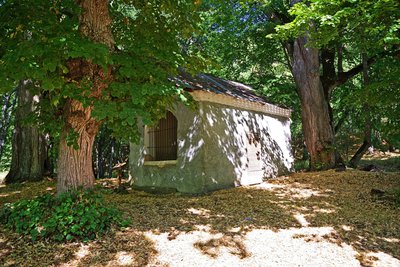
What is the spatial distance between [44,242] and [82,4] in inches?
146

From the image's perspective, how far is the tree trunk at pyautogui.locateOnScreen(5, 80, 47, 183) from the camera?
973 cm

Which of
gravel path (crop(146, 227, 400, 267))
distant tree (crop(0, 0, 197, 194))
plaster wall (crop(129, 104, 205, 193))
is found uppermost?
distant tree (crop(0, 0, 197, 194))

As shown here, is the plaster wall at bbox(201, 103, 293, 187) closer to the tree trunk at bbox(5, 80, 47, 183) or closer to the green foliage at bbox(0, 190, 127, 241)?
the green foliage at bbox(0, 190, 127, 241)

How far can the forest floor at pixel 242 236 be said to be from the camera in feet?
11.2

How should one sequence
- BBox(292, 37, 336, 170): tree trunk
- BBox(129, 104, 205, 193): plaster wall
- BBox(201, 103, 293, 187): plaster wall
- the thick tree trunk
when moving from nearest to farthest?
the thick tree trunk → BBox(129, 104, 205, 193): plaster wall → BBox(201, 103, 293, 187): plaster wall → BBox(292, 37, 336, 170): tree trunk

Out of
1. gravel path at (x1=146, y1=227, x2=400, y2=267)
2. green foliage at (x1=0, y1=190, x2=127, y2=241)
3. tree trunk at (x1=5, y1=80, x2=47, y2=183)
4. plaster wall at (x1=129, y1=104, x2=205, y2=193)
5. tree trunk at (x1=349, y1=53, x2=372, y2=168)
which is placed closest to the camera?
gravel path at (x1=146, y1=227, x2=400, y2=267)

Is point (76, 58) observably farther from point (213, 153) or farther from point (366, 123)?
point (366, 123)

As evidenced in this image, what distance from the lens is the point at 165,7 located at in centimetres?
579

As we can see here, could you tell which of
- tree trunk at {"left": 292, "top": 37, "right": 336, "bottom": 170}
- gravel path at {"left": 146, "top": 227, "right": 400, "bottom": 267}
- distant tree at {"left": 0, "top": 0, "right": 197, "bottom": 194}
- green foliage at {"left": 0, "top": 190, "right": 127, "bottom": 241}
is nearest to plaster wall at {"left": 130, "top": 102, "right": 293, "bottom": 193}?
tree trunk at {"left": 292, "top": 37, "right": 336, "bottom": 170}

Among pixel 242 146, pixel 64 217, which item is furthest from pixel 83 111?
pixel 242 146

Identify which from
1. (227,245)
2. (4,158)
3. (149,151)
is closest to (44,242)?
(227,245)

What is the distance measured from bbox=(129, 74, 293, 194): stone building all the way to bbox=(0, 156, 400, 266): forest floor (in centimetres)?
110

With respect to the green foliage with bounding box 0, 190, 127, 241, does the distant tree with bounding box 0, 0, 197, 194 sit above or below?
above

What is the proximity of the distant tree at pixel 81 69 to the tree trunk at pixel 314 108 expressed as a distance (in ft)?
23.0
